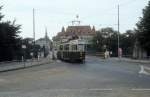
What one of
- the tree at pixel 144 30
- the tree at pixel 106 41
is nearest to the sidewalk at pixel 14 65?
the tree at pixel 144 30

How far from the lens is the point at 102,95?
17.2 meters

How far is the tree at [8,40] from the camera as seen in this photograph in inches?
2343

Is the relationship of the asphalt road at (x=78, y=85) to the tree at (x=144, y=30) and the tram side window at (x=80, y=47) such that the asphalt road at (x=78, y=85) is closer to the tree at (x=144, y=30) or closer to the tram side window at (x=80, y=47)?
the tram side window at (x=80, y=47)

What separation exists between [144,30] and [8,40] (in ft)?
92.1

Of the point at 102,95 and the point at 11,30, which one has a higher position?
the point at 11,30

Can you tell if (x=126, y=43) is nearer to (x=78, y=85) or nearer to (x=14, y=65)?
(x=14, y=65)

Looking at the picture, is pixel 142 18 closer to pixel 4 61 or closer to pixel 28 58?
pixel 28 58

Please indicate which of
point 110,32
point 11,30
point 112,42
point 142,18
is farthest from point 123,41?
point 11,30

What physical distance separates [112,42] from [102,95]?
3928 inches

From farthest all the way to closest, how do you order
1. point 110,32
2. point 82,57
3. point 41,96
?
1. point 110,32
2. point 82,57
3. point 41,96

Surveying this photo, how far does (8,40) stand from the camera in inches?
2422

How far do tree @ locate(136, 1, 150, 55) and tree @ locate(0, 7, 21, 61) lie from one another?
78.5 feet

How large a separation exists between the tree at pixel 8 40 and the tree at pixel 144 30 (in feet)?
78.5

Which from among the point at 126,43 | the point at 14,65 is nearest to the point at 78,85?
the point at 14,65
